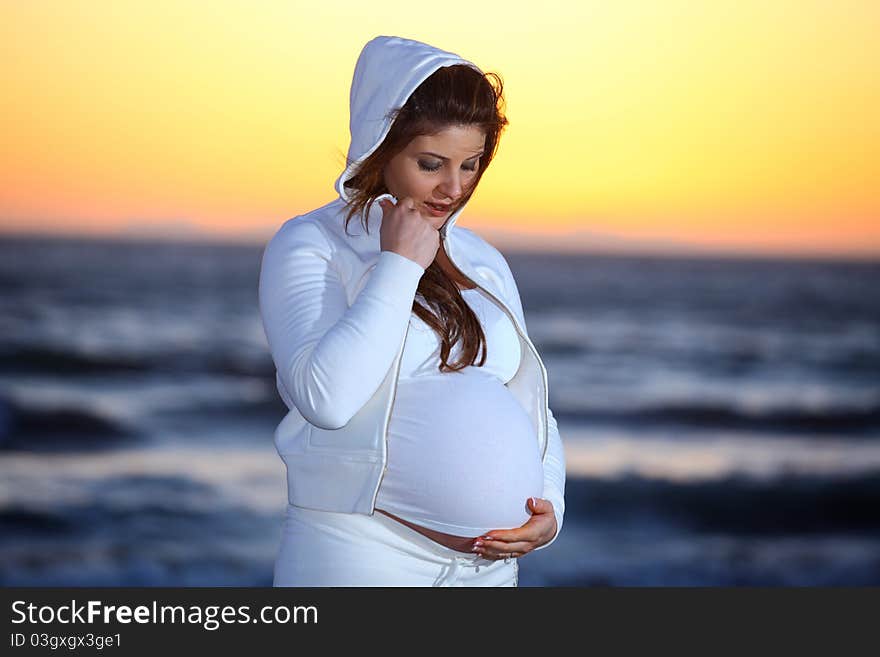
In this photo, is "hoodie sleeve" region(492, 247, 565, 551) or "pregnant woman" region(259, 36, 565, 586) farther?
"hoodie sleeve" region(492, 247, 565, 551)

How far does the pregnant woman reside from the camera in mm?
1744

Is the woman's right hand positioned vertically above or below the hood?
below

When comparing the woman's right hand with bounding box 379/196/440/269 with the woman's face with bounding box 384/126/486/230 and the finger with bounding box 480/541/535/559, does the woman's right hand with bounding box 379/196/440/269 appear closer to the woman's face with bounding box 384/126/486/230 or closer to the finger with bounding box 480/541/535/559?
the woman's face with bounding box 384/126/486/230

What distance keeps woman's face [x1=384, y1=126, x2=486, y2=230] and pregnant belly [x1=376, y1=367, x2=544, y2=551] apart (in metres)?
0.33

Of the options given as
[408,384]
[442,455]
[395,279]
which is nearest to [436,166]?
[395,279]

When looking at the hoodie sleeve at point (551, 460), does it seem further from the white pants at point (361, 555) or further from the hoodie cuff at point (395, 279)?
the hoodie cuff at point (395, 279)

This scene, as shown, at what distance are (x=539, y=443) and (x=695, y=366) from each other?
11750 millimetres

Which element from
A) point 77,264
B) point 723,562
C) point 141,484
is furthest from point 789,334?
point 77,264

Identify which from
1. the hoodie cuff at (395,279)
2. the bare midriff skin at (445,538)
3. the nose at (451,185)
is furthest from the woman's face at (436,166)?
the bare midriff skin at (445,538)

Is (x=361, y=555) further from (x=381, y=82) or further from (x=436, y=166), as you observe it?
(x=381, y=82)

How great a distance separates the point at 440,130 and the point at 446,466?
618mm

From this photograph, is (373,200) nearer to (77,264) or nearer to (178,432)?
(178,432)

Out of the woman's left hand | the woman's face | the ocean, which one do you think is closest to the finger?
the woman's left hand

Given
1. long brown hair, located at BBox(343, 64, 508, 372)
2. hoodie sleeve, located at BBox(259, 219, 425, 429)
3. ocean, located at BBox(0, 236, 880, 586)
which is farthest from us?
ocean, located at BBox(0, 236, 880, 586)
